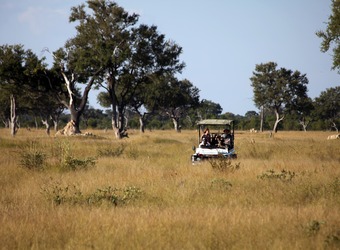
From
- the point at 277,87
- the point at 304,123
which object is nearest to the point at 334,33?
the point at 277,87

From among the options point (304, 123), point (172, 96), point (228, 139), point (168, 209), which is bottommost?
point (168, 209)

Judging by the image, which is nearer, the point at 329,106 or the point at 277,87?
the point at 277,87

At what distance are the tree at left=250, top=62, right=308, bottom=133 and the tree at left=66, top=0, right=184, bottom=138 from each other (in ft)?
111

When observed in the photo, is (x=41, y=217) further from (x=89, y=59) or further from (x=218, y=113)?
(x=218, y=113)

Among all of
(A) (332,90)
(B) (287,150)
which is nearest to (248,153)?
(B) (287,150)

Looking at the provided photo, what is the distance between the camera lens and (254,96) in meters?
70.2

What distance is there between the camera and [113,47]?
3550 centimetres

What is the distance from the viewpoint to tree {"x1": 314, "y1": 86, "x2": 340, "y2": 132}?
3489 inches

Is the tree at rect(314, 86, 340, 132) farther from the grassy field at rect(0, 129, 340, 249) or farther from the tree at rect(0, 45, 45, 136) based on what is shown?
the grassy field at rect(0, 129, 340, 249)

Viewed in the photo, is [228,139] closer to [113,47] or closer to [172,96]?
[113,47]

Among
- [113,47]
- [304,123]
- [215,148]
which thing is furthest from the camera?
[304,123]

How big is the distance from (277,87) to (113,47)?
39309 millimetres

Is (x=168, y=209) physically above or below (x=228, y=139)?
below

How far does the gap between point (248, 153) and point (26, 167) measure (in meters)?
11.2
